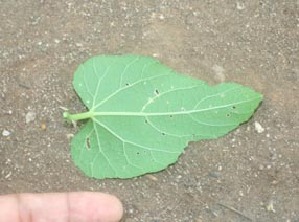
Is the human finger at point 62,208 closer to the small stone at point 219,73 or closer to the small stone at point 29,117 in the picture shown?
the small stone at point 29,117

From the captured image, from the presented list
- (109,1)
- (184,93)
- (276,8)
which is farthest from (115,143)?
(276,8)

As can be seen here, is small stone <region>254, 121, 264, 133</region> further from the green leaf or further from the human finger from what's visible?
the human finger

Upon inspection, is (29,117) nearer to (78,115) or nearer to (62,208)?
(78,115)

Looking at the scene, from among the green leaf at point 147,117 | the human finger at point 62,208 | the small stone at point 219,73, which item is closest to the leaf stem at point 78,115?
the green leaf at point 147,117

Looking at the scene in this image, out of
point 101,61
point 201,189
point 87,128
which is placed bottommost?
point 201,189

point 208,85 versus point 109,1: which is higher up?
point 109,1

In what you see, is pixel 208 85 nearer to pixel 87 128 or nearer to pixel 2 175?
pixel 87 128
